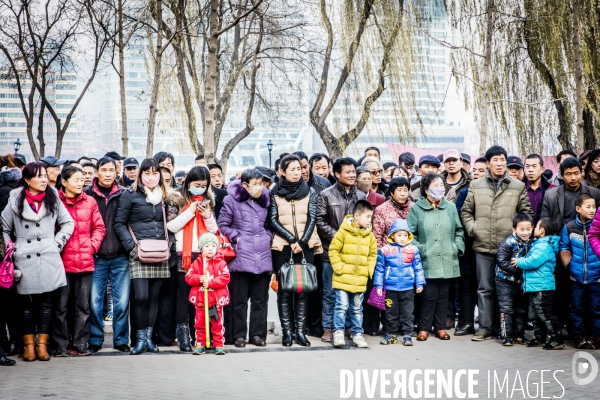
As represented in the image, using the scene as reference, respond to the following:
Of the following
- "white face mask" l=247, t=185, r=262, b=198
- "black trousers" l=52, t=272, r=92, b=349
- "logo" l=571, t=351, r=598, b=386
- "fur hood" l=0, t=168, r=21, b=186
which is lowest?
"logo" l=571, t=351, r=598, b=386

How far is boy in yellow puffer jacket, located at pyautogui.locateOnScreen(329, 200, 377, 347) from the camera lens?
9.28m

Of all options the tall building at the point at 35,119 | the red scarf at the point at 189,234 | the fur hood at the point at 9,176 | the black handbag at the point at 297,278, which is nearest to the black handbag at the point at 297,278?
the black handbag at the point at 297,278

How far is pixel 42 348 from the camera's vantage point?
851 cm

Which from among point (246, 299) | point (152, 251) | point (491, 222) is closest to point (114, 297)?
point (152, 251)

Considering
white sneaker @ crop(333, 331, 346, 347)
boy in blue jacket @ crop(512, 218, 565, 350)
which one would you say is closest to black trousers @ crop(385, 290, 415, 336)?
white sneaker @ crop(333, 331, 346, 347)

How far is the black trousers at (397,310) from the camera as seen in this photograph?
9484mm

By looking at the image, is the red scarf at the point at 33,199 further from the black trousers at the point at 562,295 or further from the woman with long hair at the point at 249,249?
the black trousers at the point at 562,295

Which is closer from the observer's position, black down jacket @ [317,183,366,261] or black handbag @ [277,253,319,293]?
black handbag @ [277,253,319,293]

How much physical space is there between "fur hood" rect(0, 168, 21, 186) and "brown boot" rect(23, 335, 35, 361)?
1.83 meters

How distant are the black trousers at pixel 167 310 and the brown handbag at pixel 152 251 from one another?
31cm

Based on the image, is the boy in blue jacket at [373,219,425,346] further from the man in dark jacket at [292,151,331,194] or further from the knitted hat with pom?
the knitted hat with pom

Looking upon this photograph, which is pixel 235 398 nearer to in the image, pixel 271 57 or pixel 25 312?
pixel 25 312

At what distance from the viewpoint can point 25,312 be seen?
8531 millimetres

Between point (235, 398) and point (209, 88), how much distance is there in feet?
27.4
